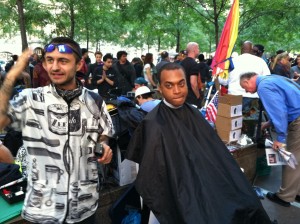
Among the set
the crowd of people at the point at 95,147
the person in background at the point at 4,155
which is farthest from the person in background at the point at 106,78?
the crowd of people at the point at 95,147

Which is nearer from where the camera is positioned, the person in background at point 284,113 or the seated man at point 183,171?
the seated man at point 183,171

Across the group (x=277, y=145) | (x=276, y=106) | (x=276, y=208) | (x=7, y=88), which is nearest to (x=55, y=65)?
(x=7, y=88)

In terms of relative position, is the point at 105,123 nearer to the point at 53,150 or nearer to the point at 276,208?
the point at 53,150

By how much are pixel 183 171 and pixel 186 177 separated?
0.05 metres

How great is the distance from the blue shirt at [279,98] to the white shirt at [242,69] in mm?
1862

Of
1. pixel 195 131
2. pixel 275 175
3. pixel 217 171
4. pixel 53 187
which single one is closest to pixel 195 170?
pixel 217 171

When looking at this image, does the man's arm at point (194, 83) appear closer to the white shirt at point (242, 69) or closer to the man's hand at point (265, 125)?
the white shirt at point (242, 69)

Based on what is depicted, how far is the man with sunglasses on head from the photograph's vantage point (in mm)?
1842

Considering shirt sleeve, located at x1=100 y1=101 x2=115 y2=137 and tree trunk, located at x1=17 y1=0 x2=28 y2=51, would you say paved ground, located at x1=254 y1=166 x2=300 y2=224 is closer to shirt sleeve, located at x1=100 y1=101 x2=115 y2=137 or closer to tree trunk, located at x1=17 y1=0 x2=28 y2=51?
shirt sleeve, located at x1=100 y1=101 x2=115 y2=137

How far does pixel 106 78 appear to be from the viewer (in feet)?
22.4

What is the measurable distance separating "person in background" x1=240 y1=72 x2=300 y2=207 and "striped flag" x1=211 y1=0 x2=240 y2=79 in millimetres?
1026

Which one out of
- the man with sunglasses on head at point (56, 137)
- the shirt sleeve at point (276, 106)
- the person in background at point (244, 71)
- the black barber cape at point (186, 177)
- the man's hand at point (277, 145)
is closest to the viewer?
the man with sunglasses on head at point (56, 137)

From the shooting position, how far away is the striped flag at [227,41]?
4.92 metres

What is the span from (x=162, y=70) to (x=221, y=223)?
131cm
